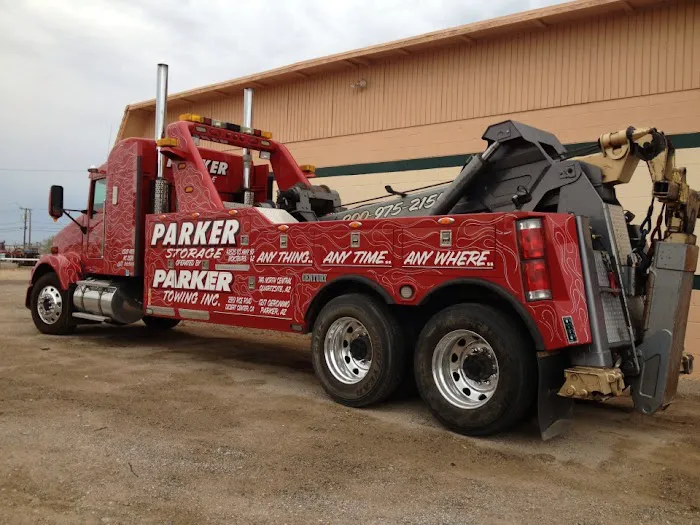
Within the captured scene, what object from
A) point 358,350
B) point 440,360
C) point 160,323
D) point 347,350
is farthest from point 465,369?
point 160,323

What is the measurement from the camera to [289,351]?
9.10m

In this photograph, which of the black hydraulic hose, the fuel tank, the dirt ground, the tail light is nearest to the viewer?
the dirt ground

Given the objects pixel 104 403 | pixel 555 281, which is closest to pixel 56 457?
pixel 104 403

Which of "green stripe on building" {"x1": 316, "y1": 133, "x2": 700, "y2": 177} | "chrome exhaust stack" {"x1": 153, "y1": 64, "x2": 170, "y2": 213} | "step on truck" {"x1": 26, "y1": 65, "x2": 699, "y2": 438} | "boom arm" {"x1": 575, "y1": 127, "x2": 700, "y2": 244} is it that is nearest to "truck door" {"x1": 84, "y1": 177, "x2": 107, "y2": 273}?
"chrome exhaust stack" {"x1": 153, "y1": 64, "x2": 170, "y2": 213}

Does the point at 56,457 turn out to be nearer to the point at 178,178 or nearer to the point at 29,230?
the point at 178,178

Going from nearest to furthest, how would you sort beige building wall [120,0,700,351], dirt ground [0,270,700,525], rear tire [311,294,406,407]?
dirt ground [0,270,700,525], rear tire [311,294,406,407], beige building wall [120,0,700,351]

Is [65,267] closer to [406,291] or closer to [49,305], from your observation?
[49,305]

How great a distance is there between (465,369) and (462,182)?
5.89 ft

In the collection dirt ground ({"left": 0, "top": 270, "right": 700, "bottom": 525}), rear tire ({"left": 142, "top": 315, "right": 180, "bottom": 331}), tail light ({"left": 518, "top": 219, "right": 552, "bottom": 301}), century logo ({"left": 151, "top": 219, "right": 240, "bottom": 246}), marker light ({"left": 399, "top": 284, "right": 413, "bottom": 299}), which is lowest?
dirt ground ({"left": 0, "top": 270, "right": 700, "bottom": 525})

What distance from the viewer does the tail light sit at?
456cm

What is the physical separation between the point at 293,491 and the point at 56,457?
5.65 feet

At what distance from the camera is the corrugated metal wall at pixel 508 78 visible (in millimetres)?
8586

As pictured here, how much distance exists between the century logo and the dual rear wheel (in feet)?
5.74

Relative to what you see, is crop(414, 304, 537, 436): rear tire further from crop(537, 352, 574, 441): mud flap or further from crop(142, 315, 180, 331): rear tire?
crop(142, 315, 180, 331): rear tire
